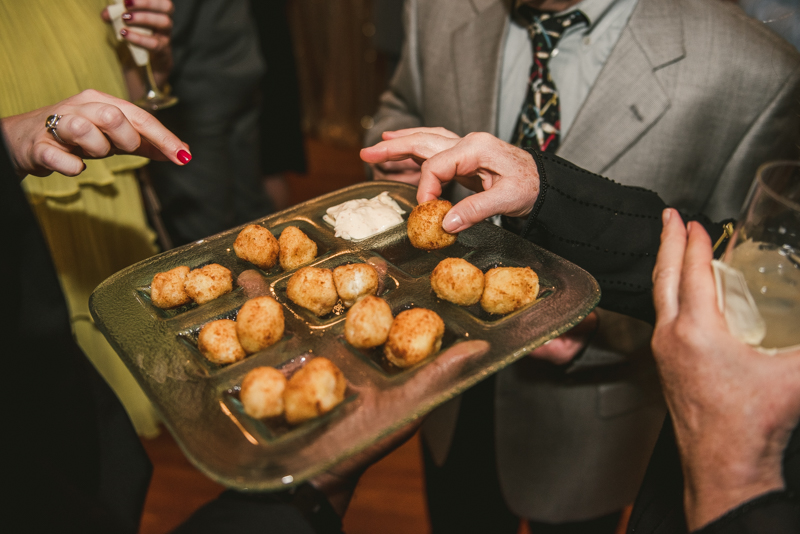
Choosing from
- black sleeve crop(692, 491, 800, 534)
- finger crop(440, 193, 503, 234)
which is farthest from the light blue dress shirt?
black sleeve crop(692, 491, 800, 534)

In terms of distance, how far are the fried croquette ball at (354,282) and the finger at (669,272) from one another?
0.69 meters

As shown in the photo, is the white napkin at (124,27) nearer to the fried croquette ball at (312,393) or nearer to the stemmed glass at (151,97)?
the stemmed glass at (151,97)

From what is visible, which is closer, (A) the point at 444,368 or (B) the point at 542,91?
(A) the point at 444,368

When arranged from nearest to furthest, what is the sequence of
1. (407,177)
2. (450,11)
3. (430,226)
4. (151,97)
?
(430,226) < (407,177) < (450,11) < (151,97)

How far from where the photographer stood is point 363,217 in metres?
1.58

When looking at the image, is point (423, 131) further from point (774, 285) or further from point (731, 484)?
point (731, 484)

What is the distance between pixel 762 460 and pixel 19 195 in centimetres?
133

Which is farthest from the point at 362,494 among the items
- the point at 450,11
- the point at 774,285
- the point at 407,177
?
the point at 450,11

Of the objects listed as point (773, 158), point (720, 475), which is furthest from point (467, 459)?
point (773, 158)

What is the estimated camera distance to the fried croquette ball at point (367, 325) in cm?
115

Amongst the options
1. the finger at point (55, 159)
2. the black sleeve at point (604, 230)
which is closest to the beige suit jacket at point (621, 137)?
the black sleeve at point (604, 230)

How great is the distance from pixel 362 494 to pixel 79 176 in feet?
7.14

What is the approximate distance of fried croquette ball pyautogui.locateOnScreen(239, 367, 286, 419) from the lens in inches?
39.3

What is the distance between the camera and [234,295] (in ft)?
4.45
